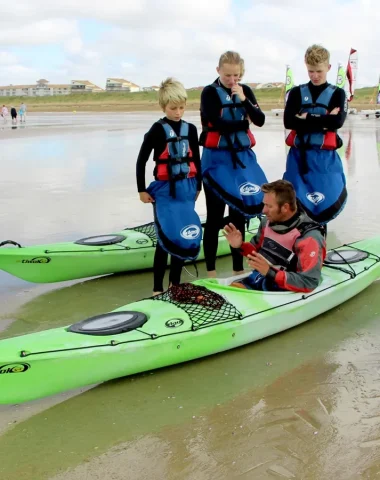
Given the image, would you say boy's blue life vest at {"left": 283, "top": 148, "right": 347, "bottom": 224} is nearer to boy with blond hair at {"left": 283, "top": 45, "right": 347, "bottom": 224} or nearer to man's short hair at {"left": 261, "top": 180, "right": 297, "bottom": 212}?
boy with blond hair at {"left": 283, "top": 45, "right": 347, "bottom": 224}

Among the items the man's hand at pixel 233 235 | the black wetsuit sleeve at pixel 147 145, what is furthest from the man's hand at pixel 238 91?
the man's hand at pixel 233 235

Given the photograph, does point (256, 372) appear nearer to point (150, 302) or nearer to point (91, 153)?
point (150, 302)

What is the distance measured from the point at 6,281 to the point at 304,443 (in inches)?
127

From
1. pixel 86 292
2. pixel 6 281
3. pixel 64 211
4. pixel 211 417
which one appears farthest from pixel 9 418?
pixel 64 211

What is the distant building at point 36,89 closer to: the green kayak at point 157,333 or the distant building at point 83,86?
the distant building at point 83,86

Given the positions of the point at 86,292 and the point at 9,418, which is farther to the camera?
the point at 86,292

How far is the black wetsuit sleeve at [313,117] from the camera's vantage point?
14.8ft

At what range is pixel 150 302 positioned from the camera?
3594 millimetres

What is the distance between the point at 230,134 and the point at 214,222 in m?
0.72

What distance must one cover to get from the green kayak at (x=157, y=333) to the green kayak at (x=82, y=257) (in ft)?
4.30

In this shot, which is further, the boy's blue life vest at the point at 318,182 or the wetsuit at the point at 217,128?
the boy's blue life vest at the point at 318,182

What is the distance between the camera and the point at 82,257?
4.85m

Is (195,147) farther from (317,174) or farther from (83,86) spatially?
(83,86)

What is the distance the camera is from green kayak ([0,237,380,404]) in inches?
111
